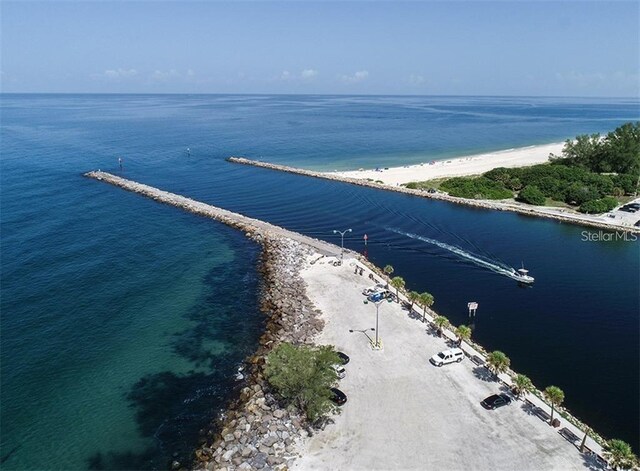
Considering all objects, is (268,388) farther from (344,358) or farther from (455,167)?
(455,167)

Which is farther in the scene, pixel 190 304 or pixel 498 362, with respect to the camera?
pixel 190 304

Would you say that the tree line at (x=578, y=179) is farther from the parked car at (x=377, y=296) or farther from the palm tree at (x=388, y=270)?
the parked car at (x=377, y=296)

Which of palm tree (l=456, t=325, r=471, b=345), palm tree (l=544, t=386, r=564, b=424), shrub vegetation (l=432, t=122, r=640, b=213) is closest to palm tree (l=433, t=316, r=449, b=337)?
palm tree (l=456, t=325, r=471, b=345)

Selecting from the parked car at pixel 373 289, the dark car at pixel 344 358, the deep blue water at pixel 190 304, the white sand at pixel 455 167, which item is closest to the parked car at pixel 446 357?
the deep blue water at pixel 190 304

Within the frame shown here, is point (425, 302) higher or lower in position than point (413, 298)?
higher

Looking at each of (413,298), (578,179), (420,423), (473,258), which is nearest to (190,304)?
(413,298)

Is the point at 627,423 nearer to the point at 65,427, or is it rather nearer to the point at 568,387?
the point at 568,387

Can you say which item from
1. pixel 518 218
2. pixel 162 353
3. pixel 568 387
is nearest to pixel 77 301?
pixel 162 353
